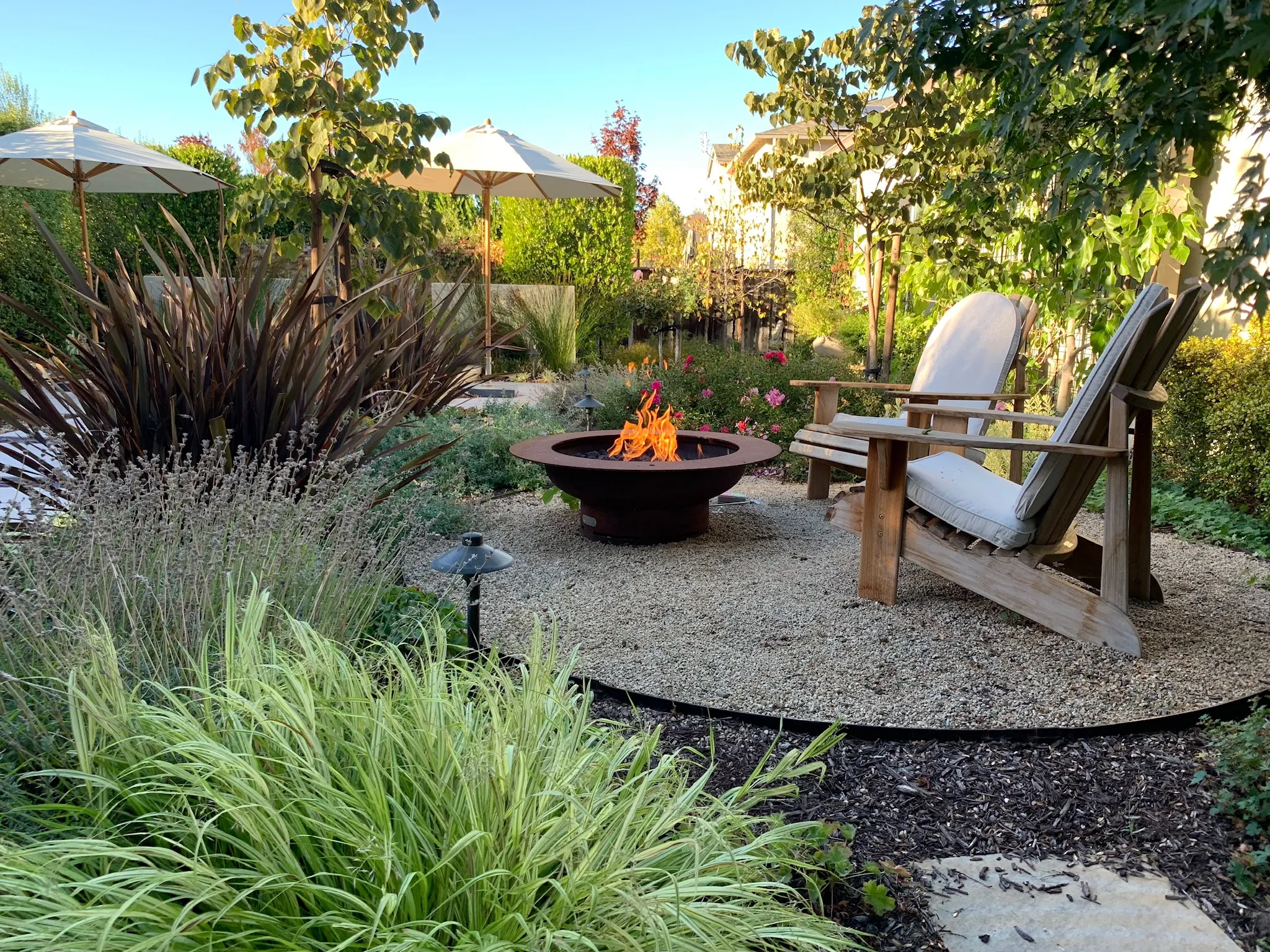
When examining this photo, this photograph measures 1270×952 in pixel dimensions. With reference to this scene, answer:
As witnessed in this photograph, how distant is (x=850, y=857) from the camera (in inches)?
69.7

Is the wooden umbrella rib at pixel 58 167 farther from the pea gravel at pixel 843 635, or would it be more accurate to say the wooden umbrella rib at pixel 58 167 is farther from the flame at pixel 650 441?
the flame at pixel 650 441

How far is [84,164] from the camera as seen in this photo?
8141mm

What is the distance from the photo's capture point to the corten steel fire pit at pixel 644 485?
13.3 feet

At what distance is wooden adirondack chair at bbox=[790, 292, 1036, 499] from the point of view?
444cm

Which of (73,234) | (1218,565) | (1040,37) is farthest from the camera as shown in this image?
(73,234)

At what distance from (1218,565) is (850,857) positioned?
323 cm

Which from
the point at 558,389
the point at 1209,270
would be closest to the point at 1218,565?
the point at 1209,270

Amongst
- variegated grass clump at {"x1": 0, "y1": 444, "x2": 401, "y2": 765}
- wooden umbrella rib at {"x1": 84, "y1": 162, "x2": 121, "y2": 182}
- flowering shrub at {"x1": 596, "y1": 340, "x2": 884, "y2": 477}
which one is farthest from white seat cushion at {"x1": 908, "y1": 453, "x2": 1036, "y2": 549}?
wooden umbrella rib at {"x1": 84, "y1": 162, "x2": 121, "y2": 182}

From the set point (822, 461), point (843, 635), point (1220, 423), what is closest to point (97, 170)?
point (822, 461)

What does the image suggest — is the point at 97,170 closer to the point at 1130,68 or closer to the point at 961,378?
the point at 961,378

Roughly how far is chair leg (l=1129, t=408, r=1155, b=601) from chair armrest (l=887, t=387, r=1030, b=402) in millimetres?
1131

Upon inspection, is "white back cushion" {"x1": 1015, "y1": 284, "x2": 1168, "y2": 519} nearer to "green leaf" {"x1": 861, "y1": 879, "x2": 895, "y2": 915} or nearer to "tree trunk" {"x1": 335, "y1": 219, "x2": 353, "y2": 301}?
"green leaf" {"x1": 861, "y1": 879, "x2": 895, "y2": 915}

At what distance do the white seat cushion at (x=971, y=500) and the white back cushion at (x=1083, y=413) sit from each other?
0.10 m

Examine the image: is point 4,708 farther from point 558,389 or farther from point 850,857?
point 558,389
